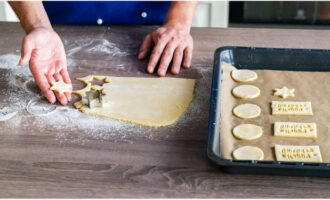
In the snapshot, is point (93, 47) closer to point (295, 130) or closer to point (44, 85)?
point (44, 85)

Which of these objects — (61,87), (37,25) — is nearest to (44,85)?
(61,87)

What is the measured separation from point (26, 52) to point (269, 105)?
21.5 inches

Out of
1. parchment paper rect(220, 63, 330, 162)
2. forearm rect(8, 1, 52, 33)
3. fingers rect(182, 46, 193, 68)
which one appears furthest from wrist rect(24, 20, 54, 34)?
parchment paper rect(220, 63, 330, 162)

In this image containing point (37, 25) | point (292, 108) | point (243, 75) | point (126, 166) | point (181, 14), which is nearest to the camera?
point (126, 166)

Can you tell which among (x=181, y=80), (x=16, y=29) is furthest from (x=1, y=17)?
(x=181, y=80)

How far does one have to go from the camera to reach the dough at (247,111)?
107 centimetres

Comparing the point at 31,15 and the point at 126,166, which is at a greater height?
the point at 31,15

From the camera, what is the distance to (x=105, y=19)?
1.52 m

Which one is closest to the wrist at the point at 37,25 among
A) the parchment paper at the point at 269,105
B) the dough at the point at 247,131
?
the parchment paper at the point at 269,105

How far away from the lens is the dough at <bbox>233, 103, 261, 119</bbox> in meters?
1.07

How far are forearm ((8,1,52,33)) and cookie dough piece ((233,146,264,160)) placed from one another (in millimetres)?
630

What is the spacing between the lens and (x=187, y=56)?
1.28 m

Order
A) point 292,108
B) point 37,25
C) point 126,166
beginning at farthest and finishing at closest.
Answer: point 37,25 → point 292,108 → point 126,166

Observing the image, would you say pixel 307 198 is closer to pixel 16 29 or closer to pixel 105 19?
pixel 105 19
